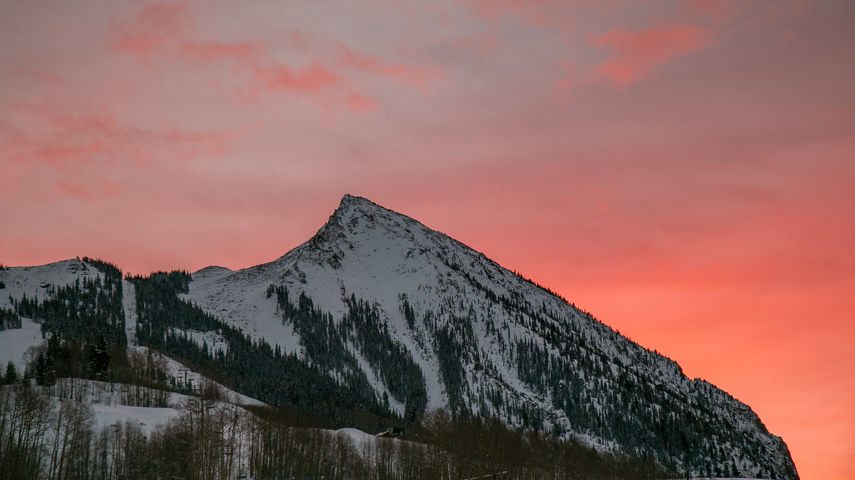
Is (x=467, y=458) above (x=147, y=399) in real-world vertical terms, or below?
below

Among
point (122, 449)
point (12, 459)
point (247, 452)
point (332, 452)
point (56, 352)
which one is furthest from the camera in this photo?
point (56, 352)

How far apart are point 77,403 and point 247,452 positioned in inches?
1163

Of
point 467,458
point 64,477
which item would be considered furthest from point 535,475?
point 64,477

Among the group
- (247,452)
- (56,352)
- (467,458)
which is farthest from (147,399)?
(467,458)

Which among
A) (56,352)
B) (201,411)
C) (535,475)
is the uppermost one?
(56,352)

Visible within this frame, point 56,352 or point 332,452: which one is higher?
point 56,352

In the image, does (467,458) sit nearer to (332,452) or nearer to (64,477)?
(332,452)

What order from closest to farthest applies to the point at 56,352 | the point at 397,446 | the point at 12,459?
the point at 12,459, the point at 397,446, the point at 56,352

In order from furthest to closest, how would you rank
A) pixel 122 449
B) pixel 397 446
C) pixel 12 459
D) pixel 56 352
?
pixel 56 352 < pixel 397 446 < pixel 122 449 < pixel 12 459

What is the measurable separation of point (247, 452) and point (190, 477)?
97.1 feet

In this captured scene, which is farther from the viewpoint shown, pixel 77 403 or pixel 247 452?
pixel 247 452

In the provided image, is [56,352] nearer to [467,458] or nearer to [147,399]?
[147,399]

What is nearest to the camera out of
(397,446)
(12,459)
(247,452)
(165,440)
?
(12,459)

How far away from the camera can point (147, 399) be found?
19012cm
